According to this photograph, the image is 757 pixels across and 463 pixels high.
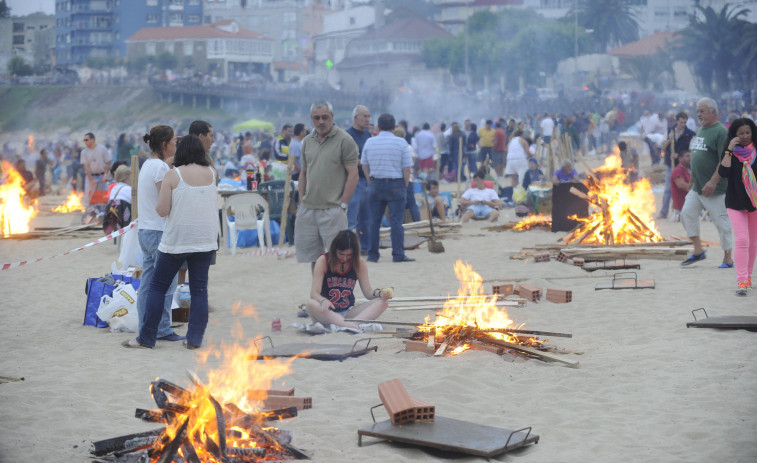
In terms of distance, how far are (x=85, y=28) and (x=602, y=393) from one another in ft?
419

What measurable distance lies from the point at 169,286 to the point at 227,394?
229 centimetres

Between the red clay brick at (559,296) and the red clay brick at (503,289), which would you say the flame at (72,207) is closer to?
the red clay brick at (503,289)

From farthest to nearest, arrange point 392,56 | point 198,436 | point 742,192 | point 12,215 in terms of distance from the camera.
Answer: point 392,56, point 12,215, point 742,192, point 198,436

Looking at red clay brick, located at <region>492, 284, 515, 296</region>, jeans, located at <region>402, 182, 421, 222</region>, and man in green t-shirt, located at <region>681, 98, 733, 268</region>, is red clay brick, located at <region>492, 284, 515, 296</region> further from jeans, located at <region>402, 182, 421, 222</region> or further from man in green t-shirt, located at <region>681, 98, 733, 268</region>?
jeans, located at <region>402, 182, 421, 222</region>

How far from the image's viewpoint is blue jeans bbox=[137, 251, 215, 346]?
7312 mm

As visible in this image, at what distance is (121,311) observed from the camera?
327 inches

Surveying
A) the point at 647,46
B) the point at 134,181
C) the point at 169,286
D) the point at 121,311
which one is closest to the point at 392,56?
the point at 647,46

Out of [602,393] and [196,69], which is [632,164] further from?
[196,69]

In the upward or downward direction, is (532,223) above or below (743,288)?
above

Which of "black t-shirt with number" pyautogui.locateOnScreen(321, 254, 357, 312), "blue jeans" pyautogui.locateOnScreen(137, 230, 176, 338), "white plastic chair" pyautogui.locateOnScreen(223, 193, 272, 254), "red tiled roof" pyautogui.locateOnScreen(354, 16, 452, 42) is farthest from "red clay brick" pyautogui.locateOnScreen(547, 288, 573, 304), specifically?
"red tiled roof" pyautogui.locateOnScreen(354, 16, 452, 42)

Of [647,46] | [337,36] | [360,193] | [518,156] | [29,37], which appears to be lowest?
[360,193]

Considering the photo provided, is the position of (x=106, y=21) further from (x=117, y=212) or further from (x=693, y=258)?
(x=693, y=258)

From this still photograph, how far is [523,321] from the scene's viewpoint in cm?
867

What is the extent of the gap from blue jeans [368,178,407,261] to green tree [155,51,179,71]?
107 metres
